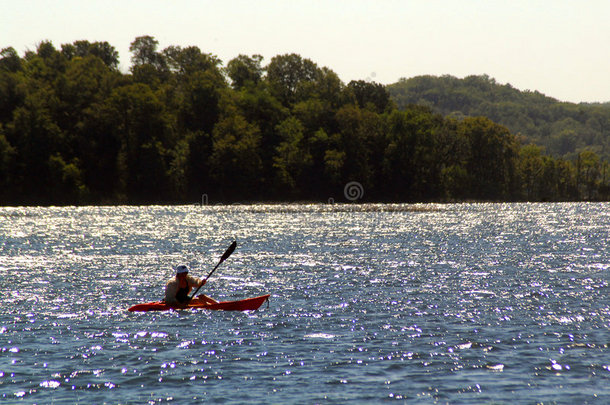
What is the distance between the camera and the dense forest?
130 m

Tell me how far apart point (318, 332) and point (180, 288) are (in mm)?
5929

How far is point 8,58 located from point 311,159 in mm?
68479

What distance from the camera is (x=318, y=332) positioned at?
1984cm

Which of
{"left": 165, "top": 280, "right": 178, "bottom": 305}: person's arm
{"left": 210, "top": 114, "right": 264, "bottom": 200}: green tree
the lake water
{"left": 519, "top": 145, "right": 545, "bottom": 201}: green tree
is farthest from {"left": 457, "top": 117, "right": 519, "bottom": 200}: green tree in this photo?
{"left": 165, "top": 280, "right": 178, "bottom": 305}: person's arm

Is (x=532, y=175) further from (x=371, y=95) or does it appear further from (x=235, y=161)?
(x=235, y=161)

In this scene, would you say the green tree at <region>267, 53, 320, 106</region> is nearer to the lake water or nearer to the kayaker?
the lake water

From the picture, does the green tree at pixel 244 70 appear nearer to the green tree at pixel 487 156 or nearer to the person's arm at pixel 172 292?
the green tree at pixel 487 156

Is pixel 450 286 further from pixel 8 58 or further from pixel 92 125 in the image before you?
pixel 8 58

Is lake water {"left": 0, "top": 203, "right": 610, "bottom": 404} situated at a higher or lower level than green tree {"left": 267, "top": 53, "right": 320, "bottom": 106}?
lower

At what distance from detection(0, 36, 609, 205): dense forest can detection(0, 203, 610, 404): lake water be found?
91953mm

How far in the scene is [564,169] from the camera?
196m

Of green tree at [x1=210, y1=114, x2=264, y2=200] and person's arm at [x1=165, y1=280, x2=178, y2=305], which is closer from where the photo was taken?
person's arm at [x1=165, y1=280, x2=178, y2=305]

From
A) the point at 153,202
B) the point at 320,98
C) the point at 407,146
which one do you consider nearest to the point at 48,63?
the point at 153,202

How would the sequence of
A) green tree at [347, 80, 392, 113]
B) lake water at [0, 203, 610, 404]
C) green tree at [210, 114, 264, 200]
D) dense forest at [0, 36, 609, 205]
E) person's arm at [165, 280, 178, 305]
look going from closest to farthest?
1. lake water at [0, 203, 610, 404]
2. person's arm at [165, 280, 178, 305]
3. dense forest at [0, 36, 609, 205]
4. green tree at [210, 114, 264, 200]
5. green tree at [347, 80, 392, 113]
